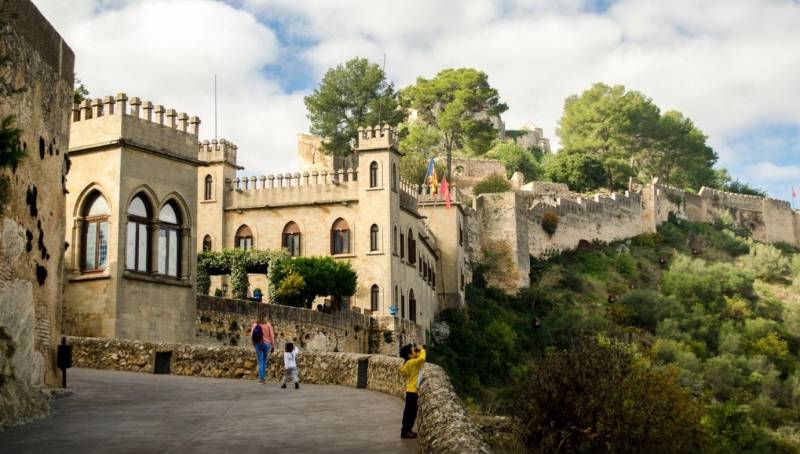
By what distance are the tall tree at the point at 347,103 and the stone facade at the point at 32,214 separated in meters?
46.2

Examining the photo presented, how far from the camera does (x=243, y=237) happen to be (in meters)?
48.7

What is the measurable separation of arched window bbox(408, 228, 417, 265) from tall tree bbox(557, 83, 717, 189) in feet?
137

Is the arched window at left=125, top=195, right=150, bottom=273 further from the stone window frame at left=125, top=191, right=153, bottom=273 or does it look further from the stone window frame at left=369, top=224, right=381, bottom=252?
the stone window frame at left=369, top=224, right=381, bottom=252

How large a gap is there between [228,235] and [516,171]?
3891cm

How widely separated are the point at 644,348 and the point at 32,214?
1705 inches

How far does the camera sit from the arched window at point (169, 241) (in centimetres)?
3139

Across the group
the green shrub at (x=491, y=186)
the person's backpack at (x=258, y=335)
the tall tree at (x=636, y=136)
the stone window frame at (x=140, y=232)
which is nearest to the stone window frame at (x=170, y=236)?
the stone window frame at (x=140, y=232)

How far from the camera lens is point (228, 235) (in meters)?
48.8

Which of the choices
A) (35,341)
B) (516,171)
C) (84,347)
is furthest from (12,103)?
(516,171)

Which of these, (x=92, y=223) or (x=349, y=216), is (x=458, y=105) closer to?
(x=349, y=216)

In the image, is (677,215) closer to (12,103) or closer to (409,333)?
(409,333)

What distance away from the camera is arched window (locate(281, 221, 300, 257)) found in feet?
157

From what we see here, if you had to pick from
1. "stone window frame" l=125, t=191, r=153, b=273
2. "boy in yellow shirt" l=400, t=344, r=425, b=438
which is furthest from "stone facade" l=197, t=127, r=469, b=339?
"boy in yellow shirt" l=400, t=344, r=425, b=438

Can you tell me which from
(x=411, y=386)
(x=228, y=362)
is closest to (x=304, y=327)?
(x=228, y=362)
